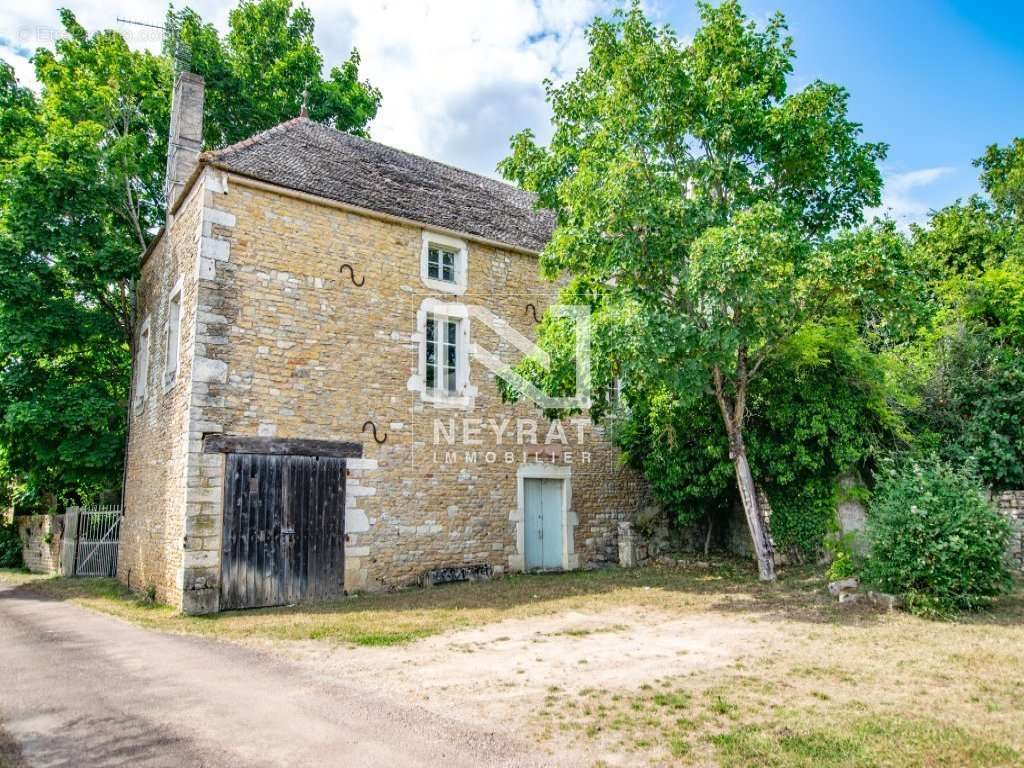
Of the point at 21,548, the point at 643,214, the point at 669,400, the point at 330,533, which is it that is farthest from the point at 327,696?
the point at 21,548

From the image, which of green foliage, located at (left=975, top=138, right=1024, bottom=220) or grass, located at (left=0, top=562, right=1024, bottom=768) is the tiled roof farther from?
green foliage, located at (left=975, top=138, right=1024, bottom=220)

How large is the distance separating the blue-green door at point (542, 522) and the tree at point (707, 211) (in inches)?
114

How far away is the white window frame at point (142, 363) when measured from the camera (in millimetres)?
12203

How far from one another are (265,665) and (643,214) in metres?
6.88

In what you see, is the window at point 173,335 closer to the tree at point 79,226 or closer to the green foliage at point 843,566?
the tree at point 79,226

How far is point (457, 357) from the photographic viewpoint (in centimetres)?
1147

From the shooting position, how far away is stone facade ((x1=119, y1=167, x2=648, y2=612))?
29.8 feet

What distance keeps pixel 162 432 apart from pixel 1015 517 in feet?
42.8

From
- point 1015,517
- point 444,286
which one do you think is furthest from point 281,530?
point 1015,517

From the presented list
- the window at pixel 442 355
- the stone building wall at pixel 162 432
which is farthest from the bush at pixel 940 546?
the stone building wall at pixel 162 432

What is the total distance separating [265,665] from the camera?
5.71m

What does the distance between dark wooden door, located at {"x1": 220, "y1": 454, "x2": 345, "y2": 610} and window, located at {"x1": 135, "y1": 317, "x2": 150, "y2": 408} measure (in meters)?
4.42

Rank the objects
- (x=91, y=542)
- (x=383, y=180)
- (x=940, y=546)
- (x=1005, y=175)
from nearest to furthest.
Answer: (x=940, y=546) → (x=383, y=180) → (x=91, y=542) → (x=1005, y=175)

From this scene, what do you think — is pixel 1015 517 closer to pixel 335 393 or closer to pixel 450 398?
pixel 450 398
